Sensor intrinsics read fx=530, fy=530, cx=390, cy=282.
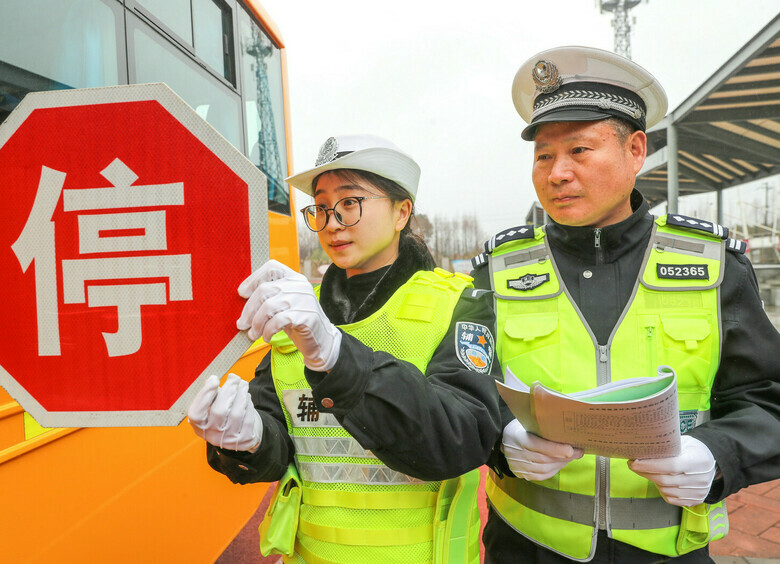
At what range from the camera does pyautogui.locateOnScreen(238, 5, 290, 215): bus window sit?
131 inches

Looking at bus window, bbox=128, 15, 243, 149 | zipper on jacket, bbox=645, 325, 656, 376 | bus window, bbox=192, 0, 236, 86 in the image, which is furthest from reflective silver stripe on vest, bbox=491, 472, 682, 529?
bus window, bbox=192, 0, 236, 86

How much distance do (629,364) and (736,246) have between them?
1.48 ft

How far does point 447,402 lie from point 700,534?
823mm

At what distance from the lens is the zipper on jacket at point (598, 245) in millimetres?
1471

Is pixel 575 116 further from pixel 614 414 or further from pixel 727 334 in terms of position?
pixel 614 414

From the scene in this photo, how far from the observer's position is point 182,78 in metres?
2.50

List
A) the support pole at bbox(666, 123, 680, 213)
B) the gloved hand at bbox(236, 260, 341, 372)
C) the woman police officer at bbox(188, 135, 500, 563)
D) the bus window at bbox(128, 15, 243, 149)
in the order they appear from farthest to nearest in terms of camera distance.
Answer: the support pole at bbox(666, 123, 680, 213) → the bus window at bbox(128, 15, 243, 149) → the woman police officer at bbox(188, 135, 500, 563) → the gloved hand at bbox(236, 260, 341, 372)

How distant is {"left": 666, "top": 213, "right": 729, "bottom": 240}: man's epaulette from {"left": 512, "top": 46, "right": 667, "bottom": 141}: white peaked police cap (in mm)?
278

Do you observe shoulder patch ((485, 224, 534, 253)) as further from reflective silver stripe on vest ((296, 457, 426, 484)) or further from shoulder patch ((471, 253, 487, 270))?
reflective silver stripe on vest ((296, 457, 426, 484))

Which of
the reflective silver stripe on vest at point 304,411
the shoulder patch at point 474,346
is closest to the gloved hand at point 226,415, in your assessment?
the reflective silver stripe on vest at point 304,411

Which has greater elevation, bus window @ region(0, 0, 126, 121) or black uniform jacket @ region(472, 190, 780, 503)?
bus window @ region(0, 0, 126, 121)

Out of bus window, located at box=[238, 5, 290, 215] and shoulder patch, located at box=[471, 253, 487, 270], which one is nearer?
shoulder patch, located at box=[471, 253, 487, 270]

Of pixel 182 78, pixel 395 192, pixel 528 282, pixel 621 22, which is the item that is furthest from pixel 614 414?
pixel 621 22

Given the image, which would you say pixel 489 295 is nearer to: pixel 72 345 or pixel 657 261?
pixel 657 261
